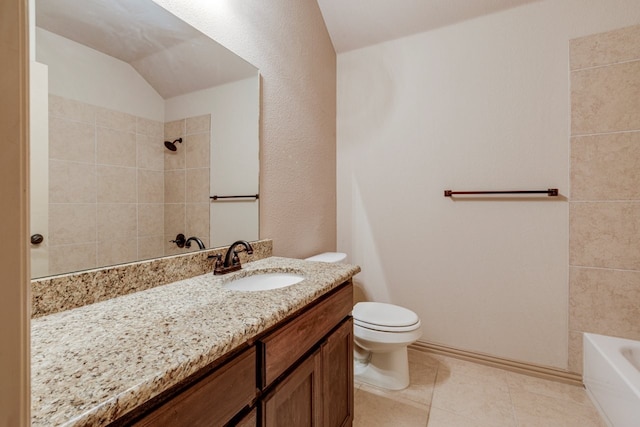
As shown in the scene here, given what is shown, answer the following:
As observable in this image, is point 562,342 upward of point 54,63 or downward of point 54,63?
downward

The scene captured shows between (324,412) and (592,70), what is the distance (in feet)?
7.65

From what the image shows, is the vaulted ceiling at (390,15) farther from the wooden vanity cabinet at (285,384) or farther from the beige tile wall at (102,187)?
the wooden vanity cabinet at (285,384)

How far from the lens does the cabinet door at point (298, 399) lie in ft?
2.55

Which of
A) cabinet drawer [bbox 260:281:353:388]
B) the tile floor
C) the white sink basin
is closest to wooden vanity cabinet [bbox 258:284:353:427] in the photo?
cabinet drawer [bbox 260:281:353:388]

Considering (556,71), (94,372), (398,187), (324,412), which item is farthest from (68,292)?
(556,71)

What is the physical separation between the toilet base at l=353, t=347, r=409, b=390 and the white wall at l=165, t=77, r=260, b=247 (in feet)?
3.67

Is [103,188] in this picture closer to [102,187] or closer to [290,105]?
[102,187]

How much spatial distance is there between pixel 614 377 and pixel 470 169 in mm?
1305

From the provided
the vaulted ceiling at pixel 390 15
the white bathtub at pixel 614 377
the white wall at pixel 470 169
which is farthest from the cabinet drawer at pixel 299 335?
the vaulted ceiling at pixel 390 15

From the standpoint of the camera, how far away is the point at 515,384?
1.74 meters

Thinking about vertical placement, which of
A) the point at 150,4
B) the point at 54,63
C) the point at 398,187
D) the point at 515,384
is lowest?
the point at 515,384

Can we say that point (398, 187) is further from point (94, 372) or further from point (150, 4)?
point (94, 372)

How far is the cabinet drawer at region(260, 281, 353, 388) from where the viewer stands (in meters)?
0.77

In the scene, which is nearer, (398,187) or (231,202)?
(231,202)
